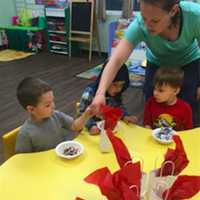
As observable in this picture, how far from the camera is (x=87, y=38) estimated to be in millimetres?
5270

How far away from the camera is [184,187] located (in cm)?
80

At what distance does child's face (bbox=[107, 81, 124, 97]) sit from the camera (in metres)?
1.70

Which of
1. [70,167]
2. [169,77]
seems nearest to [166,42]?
[169,77]

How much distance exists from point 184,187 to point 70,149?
617mm

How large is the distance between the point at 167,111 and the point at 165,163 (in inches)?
35.7

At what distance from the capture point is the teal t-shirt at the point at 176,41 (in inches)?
60.9

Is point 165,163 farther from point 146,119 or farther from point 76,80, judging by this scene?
point 76,80

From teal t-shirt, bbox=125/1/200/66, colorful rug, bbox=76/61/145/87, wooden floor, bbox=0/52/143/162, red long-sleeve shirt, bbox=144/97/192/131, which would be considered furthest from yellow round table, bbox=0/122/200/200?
colorful rug, bbox=76/61/145/87

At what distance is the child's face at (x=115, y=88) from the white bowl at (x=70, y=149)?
1.55ft

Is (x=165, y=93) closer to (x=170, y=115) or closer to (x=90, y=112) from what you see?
(x=170, y=115)

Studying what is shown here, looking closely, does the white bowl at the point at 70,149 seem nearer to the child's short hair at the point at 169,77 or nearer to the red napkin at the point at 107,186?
the red napkin at the point at 107,186

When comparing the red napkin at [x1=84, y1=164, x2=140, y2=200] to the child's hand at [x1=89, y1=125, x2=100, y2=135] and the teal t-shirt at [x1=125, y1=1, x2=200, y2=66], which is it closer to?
the child's hand at [x1=89, y1=125, x2=100, y2=135]

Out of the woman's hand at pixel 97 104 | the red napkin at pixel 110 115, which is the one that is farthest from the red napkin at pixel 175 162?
the woman's hand at pixel 97 104

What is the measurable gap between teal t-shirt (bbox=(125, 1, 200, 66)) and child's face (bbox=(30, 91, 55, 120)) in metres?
0.53
